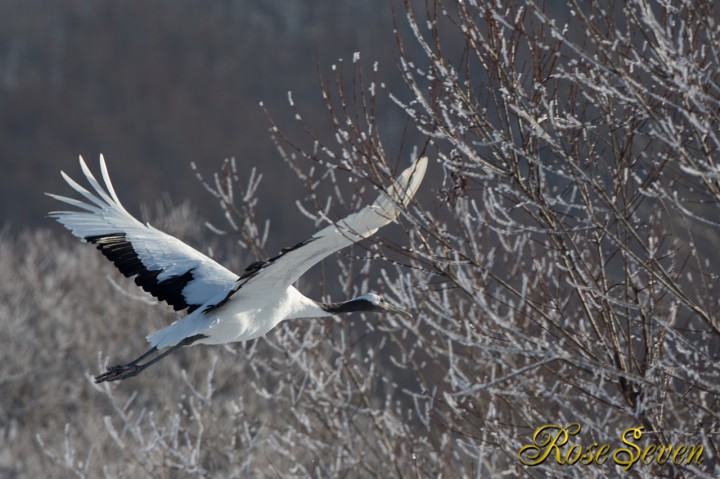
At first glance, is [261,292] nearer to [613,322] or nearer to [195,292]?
[195,292]

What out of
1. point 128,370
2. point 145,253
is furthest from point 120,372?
point 145,253

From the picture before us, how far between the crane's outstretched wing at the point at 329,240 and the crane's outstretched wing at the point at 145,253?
0.83 meters

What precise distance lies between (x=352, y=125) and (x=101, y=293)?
2450 cm

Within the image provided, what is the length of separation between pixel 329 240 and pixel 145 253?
8.14 feet

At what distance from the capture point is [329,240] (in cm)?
664

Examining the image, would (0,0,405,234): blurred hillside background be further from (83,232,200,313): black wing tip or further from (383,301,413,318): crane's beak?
(383,301,413,318): crane's beak

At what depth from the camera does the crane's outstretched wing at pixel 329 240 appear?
605 centimetres

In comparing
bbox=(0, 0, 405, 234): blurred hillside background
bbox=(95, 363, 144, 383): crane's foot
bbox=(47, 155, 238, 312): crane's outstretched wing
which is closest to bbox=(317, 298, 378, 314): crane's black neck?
bbox=(47, 155, 238, 312): crane's outstretched wing

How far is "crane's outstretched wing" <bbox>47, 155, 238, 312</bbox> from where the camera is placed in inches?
334

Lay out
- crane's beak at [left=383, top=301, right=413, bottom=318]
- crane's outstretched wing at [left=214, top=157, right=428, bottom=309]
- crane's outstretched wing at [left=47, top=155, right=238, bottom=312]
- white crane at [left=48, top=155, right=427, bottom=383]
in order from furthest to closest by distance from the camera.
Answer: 1. crane's outstretched wing at [left=47, top=155, right=238, bottom=312]
2. crane's beak at [left=383, top=301, right=413, bottom=318]
3. white crane at [left=48, top=155, right=427, bottom=383]
4. crane's outstretched wing at [left=214, top=157, right=428, bottom=309]

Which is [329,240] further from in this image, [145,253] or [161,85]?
[161,85]

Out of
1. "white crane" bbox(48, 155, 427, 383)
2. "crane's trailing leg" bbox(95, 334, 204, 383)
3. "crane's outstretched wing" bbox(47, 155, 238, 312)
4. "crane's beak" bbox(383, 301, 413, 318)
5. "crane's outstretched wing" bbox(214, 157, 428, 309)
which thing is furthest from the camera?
"crane's outstretched wing" bbox(47, 155, 238, 312)

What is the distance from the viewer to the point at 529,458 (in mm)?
6344

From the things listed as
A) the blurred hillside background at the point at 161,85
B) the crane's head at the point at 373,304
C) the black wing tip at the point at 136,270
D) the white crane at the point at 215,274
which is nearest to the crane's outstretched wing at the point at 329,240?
the white crane at the point at 215,274
